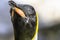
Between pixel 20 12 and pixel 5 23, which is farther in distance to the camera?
pixel 5 23

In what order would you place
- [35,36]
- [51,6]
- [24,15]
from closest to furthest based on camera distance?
[24,15] → [35,36] → [51,6]

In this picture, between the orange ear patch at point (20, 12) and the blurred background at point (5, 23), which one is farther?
the blurred background at point (5, 23)

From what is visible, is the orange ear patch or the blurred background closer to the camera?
the orange ear patch

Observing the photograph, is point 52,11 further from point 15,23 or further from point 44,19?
point 15,23

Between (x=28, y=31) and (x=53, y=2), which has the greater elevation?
(x=53, y=2)

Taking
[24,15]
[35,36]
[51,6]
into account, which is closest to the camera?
[24,15]

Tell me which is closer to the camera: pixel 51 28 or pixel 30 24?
pixel 30 24

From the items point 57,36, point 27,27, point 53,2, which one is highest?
point 53,2

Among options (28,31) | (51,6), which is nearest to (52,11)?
(51,6)
